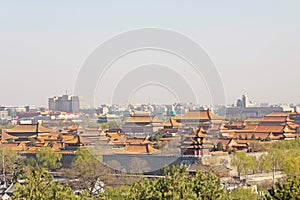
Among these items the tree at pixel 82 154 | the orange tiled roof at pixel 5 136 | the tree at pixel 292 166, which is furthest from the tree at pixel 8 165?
the orange tiled roof at pixel 5 136

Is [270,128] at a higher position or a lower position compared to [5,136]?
higher

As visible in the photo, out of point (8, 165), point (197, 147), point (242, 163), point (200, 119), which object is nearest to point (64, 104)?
point (200, 119)

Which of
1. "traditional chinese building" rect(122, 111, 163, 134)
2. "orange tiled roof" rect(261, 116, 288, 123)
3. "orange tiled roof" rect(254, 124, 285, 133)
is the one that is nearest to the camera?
"orange tiled roof" rect(254, 124, 285, 133)

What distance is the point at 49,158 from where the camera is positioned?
31031 millimetres

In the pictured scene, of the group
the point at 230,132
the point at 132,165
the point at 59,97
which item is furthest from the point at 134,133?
the point at 59,97

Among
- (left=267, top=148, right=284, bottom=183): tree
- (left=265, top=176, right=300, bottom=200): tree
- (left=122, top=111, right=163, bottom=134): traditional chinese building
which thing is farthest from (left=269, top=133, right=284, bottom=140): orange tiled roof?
(left=265, top=176, right=300, bottom=200): tree

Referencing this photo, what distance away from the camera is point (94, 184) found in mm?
22375

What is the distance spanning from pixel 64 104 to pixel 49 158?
6183 centimetres

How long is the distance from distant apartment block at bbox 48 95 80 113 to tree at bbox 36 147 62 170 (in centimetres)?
4955

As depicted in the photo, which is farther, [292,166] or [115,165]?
[115,165]

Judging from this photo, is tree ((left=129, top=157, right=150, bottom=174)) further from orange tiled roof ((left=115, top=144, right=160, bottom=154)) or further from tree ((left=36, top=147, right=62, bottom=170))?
tree ((left=36, top=147, right=62, bottom=170))

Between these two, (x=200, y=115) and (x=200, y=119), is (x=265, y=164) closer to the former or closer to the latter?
(x=200, y=119)

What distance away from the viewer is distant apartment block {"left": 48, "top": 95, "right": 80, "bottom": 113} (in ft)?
279

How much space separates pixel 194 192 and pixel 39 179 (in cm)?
288
